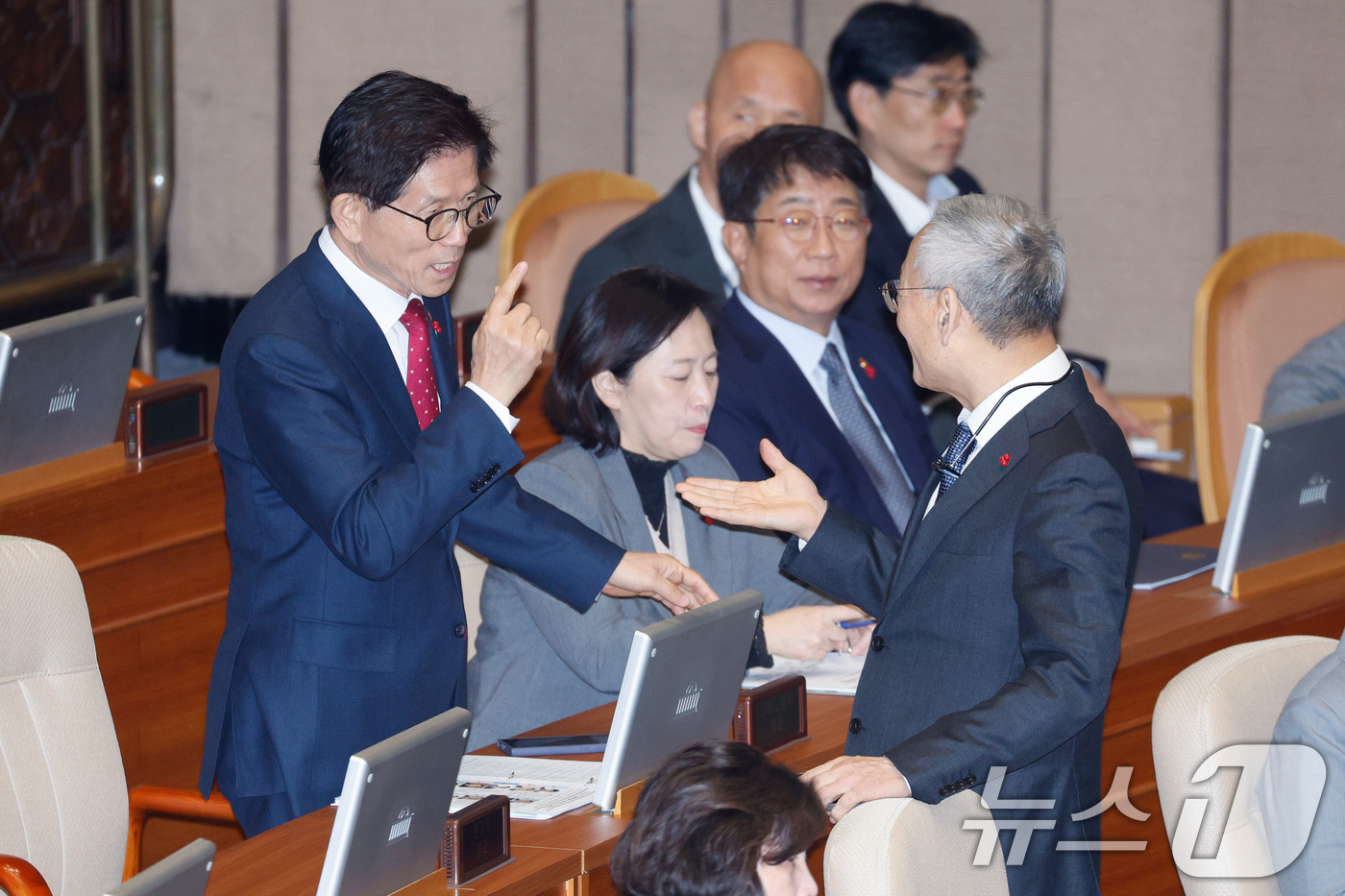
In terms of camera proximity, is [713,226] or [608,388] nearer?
[608,388]

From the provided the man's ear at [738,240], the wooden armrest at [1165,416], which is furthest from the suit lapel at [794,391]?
the wooden armrest at [1165,416]

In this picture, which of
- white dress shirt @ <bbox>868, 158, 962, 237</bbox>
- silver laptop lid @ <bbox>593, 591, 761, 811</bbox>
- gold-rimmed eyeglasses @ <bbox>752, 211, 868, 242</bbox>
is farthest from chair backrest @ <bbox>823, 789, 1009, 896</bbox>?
white dress shirt @ <bbox>868, 158, 962, 237</bbox>

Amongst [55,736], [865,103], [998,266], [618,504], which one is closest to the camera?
[998,266]

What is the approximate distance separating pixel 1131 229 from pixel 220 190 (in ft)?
9.63

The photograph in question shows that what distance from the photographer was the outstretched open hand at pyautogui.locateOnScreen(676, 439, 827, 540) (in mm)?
2287

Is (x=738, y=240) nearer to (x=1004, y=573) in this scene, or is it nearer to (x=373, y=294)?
(x=373, y=294)

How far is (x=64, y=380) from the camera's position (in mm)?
2857

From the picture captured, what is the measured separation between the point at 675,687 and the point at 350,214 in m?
0.81

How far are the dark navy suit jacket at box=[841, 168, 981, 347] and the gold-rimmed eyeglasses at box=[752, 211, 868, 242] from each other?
0.51m

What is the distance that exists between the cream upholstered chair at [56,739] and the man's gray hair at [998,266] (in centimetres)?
135

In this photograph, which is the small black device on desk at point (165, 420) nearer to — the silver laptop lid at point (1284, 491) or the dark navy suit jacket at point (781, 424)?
the dark navy suit jacket at point (781, 424)

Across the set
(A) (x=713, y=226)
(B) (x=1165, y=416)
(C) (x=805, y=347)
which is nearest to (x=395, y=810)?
(C) (x=805, y=347)

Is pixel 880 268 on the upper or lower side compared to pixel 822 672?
upper

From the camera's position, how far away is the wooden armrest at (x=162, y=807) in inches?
95.7
